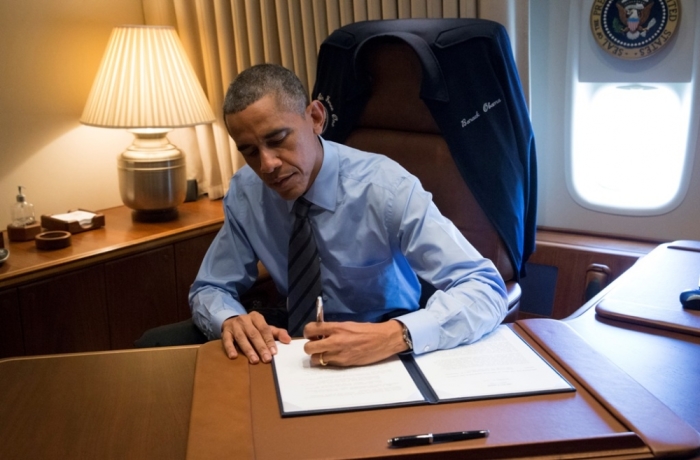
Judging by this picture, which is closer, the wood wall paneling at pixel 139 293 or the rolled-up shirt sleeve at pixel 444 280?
the rolled-up shirt sleeve at pixel 444 280

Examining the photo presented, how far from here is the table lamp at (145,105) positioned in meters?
2.47

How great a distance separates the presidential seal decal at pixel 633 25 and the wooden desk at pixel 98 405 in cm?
167

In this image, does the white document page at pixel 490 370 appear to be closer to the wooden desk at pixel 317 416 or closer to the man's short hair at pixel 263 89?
the wooden desk at pixel 317 416

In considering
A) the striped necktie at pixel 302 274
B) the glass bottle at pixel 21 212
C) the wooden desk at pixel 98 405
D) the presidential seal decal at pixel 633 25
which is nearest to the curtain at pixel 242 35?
the presidential seal decal at pixel 633 25

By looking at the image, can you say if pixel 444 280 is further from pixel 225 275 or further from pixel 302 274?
pixel 225 275

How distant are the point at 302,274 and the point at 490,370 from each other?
64 cm

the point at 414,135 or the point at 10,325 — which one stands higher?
the point at 414,135

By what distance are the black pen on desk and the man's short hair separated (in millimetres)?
835

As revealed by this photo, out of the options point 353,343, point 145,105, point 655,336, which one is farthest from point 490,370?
point 145,105

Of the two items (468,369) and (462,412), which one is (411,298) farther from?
(462,412)

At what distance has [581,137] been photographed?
7.99ft

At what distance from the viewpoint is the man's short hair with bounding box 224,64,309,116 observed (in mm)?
1520

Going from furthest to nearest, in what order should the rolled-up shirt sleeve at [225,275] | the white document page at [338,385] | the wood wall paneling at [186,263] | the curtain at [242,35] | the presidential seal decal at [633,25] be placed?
1. the wood wall paneling at [186,263]
2. the curtain at [242,35]
3. the presidential seal decal at [633,25]
4. the rolled-up shirt sleeve at [225,275]
5. the white document page at [338,385]

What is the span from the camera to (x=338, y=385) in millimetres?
1141
